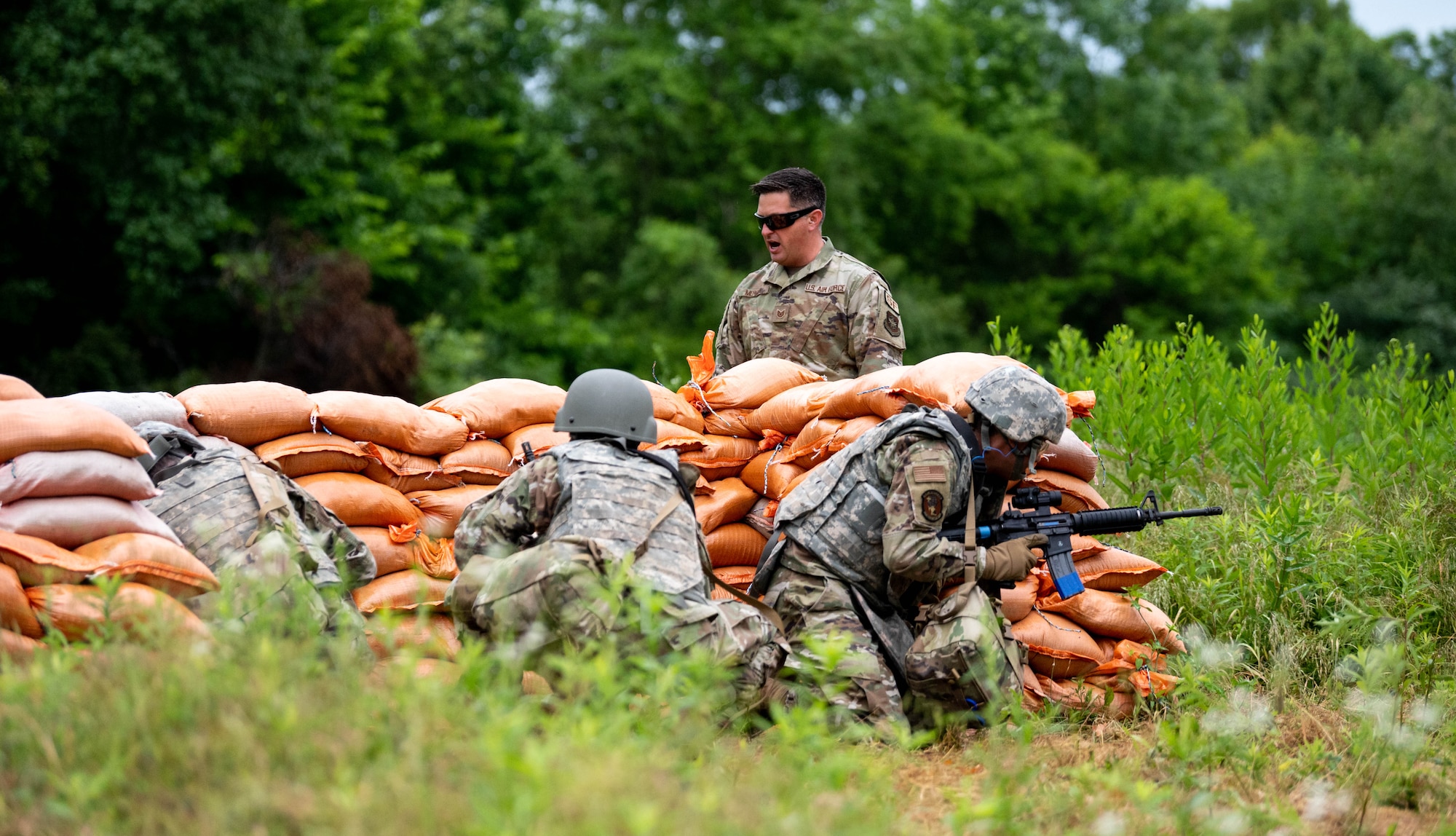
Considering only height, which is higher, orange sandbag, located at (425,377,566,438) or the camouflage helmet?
the camouflage helmet

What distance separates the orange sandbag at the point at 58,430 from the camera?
182 inches

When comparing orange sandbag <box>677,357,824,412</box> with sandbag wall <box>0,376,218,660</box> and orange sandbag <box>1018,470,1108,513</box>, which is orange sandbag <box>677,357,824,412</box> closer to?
orange sandbag <box>1018,470,1108,513</box>

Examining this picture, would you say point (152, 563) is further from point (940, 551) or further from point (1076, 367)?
point (1076, 367)

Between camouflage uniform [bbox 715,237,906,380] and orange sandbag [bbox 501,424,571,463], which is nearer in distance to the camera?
orange sandbag [bbox 501,424,571,463]

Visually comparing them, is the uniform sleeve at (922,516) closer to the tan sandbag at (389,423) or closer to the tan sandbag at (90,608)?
the tan sandbag at (389,423)

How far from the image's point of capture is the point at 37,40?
16578 mm

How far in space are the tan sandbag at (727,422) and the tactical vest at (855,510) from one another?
0.81 m

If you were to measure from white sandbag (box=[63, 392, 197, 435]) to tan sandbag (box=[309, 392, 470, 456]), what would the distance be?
519 millimetres

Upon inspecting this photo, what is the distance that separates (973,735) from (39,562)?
3.43 m

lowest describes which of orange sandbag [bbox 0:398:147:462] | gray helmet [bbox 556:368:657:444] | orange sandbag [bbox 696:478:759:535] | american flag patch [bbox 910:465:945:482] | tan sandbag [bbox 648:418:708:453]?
orange sandbag [bbox 696:478:759:535]

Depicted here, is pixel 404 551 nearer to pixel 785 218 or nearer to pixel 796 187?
pixel 785 218

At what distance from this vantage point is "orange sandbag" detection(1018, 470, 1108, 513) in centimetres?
595

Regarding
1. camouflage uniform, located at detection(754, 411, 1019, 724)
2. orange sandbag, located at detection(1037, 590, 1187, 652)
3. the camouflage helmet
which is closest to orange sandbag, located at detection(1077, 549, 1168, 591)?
orange sandbag, located at detection(1037, 590, 1187, 652)

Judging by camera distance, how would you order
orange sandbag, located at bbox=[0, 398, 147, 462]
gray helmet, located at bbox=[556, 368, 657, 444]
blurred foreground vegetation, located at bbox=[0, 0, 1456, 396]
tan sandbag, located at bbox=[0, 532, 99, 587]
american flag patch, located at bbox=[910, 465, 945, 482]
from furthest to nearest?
1. blurred foreground vegetation, located at bbox=[0, 0, 1456, 396]
2. american flag patch, located at bbox=[910, 465, 945, 482]
3. gray helmet, located at bbox=[556, 368, 657, 444]
4. orange sandbag, located at bbox=[0, 398, 147, 462]
5. tan sandbag, located at bbox=[0, 532, 99, 587]
